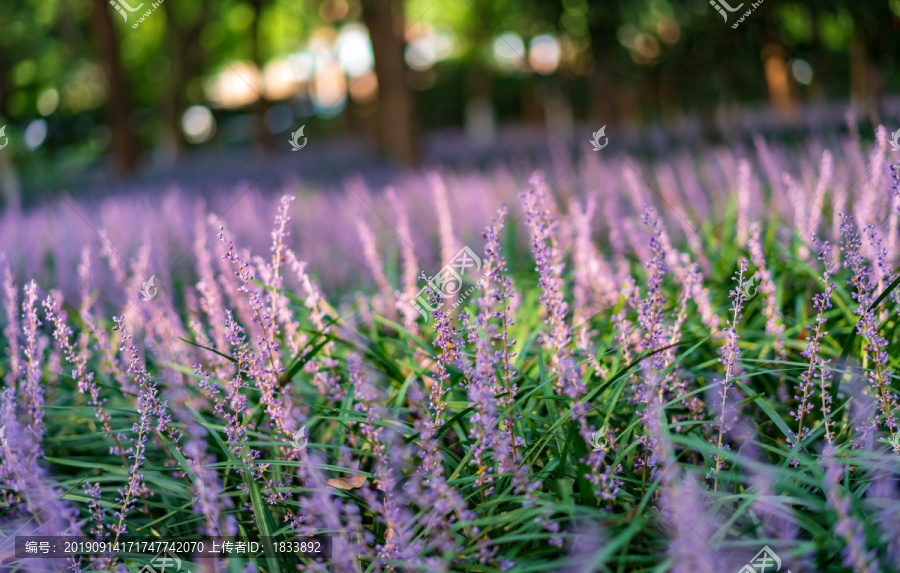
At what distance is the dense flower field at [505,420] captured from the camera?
1.56 meters

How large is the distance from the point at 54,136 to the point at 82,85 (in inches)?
119

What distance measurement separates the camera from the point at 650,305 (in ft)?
6.41

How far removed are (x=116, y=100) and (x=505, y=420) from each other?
14.7m

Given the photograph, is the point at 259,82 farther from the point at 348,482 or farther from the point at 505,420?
the point at 505,420

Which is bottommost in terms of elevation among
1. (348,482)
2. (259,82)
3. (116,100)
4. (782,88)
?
(348,482)

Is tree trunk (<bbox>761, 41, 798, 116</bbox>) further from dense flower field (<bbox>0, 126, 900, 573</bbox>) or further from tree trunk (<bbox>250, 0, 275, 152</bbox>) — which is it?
tree trunk (<bbox>250, 0, 275, 152</bbox>)

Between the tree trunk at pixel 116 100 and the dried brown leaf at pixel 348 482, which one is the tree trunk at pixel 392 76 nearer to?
the tree trunk at pixel 116 100

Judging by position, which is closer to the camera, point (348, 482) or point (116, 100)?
point (348, 482)

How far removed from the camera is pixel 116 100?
551 inches

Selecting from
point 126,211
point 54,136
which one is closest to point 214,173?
point 126,211

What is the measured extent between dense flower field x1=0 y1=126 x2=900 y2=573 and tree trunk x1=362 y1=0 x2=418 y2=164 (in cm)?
736

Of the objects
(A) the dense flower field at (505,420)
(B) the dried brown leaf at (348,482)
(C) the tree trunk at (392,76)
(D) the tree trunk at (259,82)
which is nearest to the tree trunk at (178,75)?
(D) the tree trunk at (259,82)

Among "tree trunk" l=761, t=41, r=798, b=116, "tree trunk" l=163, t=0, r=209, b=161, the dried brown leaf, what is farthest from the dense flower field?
"tree trunk" l=163, t=0, r=209, b=161

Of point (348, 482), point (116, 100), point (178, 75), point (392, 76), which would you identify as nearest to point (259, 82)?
point (178, 75)
